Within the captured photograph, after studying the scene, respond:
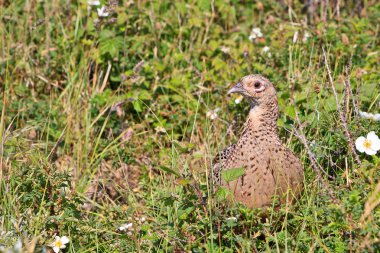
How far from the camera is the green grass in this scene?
177 inches

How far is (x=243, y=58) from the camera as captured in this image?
6887mm

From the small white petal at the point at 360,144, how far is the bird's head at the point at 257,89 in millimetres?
718

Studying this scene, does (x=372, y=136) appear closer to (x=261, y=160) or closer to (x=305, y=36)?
(x=261, y=160)

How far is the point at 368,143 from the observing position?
4707 mm

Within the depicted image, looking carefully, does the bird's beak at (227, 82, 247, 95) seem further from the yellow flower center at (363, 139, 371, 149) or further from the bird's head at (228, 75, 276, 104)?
the yellow flower center at (363, 139, 371, 149)

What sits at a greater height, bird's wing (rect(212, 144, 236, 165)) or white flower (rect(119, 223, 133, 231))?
bird's wing (rect(212, 144, 236, 165))

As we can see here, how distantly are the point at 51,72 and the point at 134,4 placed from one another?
1004 mm

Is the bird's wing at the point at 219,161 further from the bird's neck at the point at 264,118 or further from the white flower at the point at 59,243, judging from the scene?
the white flower at the point at 59,243

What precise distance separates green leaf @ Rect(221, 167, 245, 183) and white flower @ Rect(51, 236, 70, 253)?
0.99 meters

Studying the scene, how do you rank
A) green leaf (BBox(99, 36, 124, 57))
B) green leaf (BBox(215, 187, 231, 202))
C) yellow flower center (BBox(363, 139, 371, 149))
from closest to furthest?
green leaf (BBox(215, 187, 231, 202))
yellow flower center (BBox(363, 139, 371, 149))
green leaf (BBox(99, 36, 124, 57))

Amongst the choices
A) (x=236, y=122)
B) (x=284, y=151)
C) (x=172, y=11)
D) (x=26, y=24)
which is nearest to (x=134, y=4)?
(x=172, y=11)

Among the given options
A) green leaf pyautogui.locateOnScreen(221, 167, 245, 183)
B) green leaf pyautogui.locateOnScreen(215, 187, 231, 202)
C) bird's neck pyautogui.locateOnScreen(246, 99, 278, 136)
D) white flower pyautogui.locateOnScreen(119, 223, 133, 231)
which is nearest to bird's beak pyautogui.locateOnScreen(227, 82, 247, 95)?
bird's neck pyautogui.locateOnScreen(246, 99, 278, 136)

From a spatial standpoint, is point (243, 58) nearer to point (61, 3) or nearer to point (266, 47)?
point (266, 47)

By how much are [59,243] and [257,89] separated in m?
1.61
